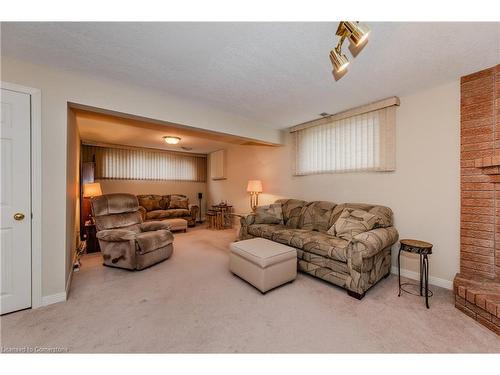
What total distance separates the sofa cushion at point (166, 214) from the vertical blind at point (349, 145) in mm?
3551

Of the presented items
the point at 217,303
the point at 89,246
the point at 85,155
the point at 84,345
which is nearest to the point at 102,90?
the point at 84,345

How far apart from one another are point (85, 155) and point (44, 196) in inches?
157

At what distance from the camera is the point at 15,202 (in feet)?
6.05

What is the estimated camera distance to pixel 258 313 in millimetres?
1850

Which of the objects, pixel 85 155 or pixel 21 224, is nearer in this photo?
pixel 21 224

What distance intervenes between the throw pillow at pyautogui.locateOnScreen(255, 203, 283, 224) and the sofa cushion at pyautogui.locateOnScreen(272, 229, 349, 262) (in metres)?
0.61

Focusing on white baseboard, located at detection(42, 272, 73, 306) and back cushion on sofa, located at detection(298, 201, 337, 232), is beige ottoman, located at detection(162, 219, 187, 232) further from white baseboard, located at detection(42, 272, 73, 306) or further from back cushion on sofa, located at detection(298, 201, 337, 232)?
back cushion on sofa, located at detection(298, 201, 337, 232)

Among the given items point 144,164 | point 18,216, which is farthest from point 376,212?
point 144,164

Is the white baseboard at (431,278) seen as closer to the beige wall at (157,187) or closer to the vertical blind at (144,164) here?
the beige wall at (157,187)

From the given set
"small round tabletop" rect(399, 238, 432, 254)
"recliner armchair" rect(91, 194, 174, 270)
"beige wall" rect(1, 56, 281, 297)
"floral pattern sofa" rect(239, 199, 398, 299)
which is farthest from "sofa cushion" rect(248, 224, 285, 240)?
"beige wall" rect(1, 56, 281, 297)

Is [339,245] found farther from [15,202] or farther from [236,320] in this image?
[15,202]

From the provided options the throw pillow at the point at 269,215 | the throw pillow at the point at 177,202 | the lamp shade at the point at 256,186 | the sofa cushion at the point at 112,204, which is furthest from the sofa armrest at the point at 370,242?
the throw pillow at the point at 177,202

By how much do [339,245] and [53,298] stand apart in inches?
120
